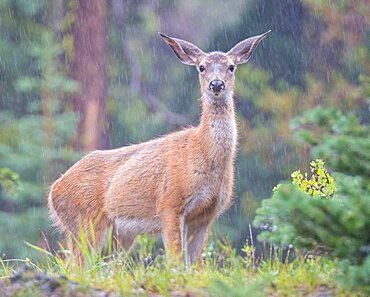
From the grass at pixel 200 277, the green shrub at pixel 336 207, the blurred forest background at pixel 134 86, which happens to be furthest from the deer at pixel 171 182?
the blurred forest background at pixel 134 86

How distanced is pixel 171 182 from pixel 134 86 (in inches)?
511

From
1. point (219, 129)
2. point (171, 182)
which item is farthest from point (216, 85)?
point (171, 182)

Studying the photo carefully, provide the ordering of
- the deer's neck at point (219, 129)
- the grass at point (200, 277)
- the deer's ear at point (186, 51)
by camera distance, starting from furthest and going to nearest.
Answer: the deer's ear at point (186, 51) → the deer's neck at point (219, 129) → the grass at point (200, 277)

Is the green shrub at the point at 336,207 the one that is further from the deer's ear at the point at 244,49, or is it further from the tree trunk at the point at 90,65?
the tree trunk at the point at 90,65

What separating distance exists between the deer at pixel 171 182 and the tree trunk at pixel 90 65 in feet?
31.7

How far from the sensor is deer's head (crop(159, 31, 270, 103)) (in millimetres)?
10055

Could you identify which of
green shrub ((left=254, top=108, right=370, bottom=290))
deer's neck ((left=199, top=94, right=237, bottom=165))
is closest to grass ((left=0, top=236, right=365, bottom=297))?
green shrub ((left=254, top=108, right=370, bottom=290))

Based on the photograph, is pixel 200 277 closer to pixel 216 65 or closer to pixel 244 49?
pixel 216 65

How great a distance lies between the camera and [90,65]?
68.9 feet

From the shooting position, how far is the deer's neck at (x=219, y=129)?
9.72m

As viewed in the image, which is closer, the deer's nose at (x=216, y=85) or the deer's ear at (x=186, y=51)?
the deer's nose at (x=216, y=85)

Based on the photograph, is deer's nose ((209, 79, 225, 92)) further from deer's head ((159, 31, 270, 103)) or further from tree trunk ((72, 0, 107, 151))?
tree trunk ((72, 0, 107, 151))

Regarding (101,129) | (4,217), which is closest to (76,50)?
(101,129)

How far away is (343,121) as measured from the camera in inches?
220
